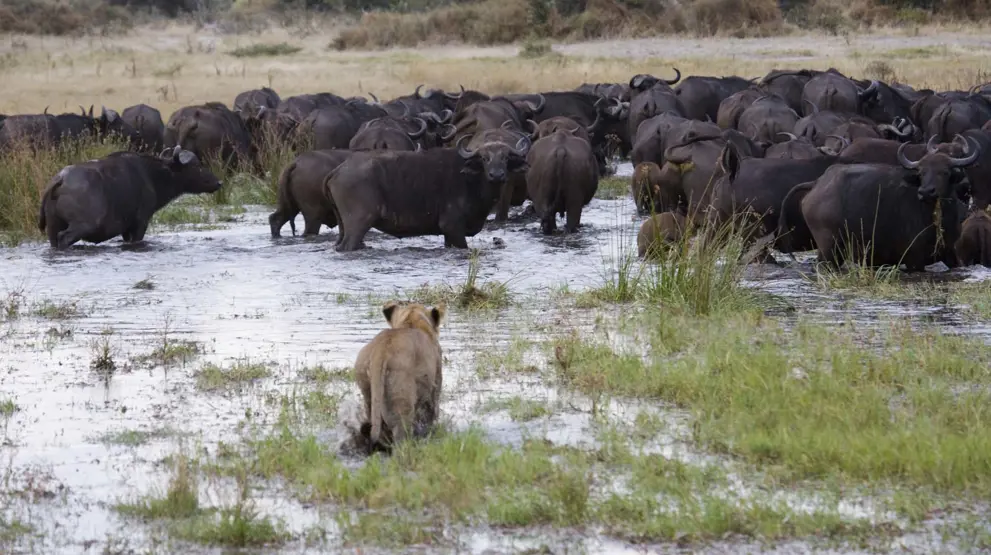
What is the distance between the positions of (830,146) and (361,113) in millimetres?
8111

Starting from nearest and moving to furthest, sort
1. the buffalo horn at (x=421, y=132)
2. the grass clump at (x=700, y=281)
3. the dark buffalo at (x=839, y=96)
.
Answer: the grass clump at (x=700, y=281) < the buffalo horn at (x=421, y=132) < the dark buffalo at (x=839, y=96)

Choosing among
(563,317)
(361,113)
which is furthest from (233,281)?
(361,113)

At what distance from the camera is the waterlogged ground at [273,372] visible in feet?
17.9

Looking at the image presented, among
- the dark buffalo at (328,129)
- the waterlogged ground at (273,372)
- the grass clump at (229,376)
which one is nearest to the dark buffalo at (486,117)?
the dark buffalo at (328,129)

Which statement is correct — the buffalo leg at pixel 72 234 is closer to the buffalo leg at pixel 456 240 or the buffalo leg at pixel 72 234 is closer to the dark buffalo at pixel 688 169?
the buffalo leg at pixel 456 240

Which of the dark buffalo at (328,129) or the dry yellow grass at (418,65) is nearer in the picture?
the dark buffalo at (328,129)

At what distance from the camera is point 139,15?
218 ft

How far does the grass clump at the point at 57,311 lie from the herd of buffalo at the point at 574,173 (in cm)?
326

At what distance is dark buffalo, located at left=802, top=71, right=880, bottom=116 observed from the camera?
72.3 feet

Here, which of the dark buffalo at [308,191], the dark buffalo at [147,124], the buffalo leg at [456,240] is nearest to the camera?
the buffalo leg at [456,240]

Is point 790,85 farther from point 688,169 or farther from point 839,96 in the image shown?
Result: point 688,169

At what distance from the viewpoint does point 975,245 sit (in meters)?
12.7

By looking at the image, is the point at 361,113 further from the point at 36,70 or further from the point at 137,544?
the point at 36,70

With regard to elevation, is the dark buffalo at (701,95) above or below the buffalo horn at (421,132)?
below
